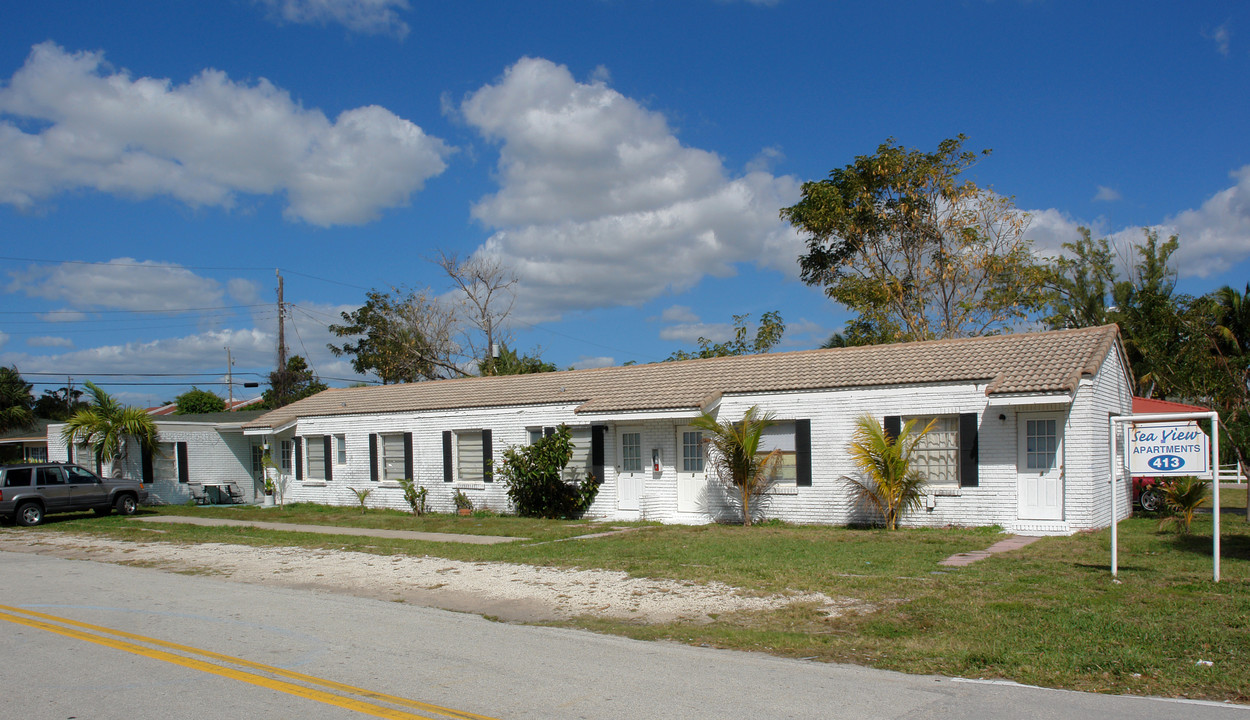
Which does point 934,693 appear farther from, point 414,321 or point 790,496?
point 414,321

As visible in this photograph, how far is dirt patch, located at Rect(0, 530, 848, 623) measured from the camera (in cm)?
1016

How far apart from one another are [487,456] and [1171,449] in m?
16.8

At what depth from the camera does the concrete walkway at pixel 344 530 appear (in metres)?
17.3

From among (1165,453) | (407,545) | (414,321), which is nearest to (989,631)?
(1165,453)

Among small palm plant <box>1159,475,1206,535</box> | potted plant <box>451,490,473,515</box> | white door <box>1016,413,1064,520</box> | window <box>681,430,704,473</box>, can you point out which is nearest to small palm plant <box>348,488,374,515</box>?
potted plant <box>451,490,473,515</box>

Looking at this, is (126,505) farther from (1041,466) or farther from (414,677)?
(1041,466)

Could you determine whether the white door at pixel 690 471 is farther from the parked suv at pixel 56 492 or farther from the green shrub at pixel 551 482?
the parked suv at pixel 56 492

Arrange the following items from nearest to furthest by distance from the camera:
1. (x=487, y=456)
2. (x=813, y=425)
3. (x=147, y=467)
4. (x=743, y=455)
A: (x=743, y=455)
(x=813, y=425)
(x=487, y=456)
(x=147, y=467)

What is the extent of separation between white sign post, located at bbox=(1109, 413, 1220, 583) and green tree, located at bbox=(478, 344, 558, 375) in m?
23.4

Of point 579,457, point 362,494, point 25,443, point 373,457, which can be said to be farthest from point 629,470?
point 25,443

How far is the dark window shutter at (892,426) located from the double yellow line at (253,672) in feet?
40.8

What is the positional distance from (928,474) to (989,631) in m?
9.01

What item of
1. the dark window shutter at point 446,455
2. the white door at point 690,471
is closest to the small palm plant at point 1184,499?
the white door at point 690,471

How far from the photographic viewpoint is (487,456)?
23641 mm
